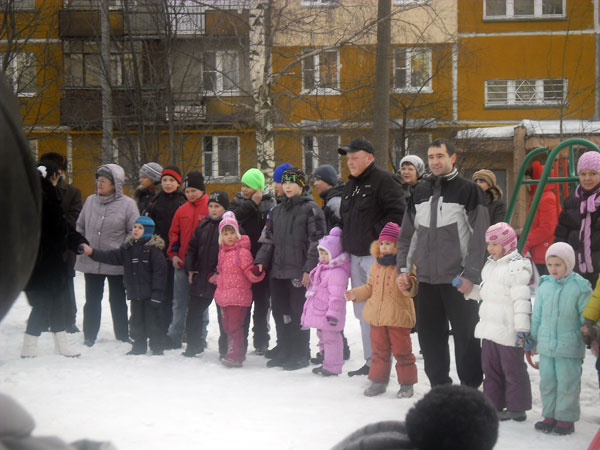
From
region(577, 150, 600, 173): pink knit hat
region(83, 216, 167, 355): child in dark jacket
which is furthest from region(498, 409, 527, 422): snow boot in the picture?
region(83, 216, 167, 355): child in dark jacket

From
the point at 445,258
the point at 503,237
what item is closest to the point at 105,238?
the point at 445,258

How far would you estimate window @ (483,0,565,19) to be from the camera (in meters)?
26.0

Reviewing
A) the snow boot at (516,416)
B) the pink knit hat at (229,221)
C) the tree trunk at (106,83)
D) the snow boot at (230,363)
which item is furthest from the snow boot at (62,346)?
the tree trunk at (106,83)

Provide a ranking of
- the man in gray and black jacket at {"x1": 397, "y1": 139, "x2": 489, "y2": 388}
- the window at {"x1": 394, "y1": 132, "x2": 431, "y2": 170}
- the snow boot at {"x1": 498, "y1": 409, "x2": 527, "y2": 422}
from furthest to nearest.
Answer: the window at {"x1": 394, "y1": 132, "x2": 431, "y2": 170}, the man in gray and black jacket at {"x1": 397, "y1": 139, "x2": 489, "y2": 388}, the snow boot at {"x1": 498, "y1": 409, "x2": 527, "y2": 422}

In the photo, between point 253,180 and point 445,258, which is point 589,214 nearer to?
point 445,258

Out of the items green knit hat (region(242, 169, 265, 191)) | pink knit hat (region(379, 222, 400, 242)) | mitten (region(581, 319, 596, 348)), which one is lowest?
mitten (region(581, 319, 596, 348))

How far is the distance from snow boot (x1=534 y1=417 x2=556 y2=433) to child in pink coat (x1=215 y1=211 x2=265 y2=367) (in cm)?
285

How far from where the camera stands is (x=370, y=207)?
20.1 ft

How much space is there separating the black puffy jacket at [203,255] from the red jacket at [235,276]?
161 mm

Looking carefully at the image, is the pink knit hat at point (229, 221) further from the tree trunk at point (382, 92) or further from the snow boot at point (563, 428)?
the tree trunk at point (382, 92)

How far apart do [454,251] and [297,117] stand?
18216 millimetres

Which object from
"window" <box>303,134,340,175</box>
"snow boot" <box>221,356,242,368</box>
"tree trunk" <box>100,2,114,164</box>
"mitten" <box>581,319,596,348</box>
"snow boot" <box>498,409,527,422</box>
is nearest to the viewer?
"mitten" <box>581,319,596,348</box>

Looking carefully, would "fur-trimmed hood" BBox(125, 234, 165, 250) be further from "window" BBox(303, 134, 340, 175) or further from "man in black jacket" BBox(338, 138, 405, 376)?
"window" BBox(303, 134, 340, 175)

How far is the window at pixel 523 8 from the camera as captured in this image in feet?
85.1
